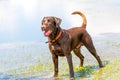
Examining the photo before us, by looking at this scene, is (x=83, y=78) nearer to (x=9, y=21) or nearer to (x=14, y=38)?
(x=14, y=38)

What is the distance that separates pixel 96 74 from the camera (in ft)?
43.3

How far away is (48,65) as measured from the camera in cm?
1528

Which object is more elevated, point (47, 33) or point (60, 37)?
point (47, 33)

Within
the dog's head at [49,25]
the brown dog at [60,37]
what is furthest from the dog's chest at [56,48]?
the dog's head at [49,25]

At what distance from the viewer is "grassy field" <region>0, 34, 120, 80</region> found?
13.4 m

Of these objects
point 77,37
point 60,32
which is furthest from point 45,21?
point 77,37

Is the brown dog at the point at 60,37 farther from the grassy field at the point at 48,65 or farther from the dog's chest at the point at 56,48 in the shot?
the grassy field at the point at 48,65

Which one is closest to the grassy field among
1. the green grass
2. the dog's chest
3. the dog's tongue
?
the green grass

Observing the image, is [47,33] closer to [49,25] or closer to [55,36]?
[49,25]

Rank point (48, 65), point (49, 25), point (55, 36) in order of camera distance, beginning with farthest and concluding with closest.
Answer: point (48, 65) → point (55, 36) → point (49, 25)

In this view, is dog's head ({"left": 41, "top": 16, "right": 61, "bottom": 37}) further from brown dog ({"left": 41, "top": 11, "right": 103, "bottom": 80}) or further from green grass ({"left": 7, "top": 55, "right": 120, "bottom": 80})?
green grass ({"left": 7, "top": 55, "right": 120, "bottom": 80})

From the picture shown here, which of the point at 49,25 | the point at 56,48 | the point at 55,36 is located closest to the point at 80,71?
the point at 56,48

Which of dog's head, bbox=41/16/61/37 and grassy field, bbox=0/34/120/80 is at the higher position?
dog's head, bbox=41/16/61/37

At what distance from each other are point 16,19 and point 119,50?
9.98m
